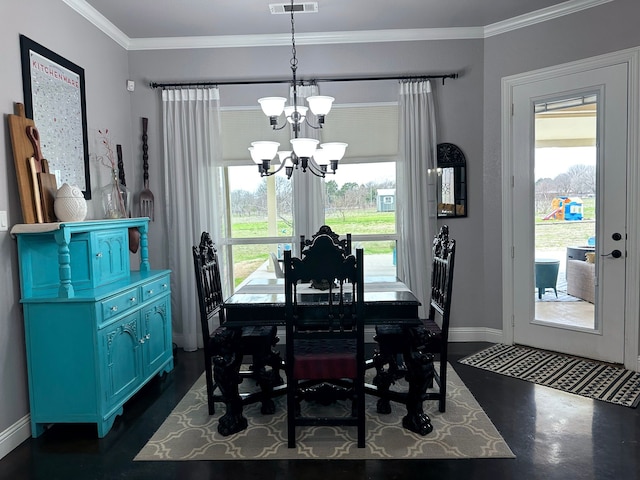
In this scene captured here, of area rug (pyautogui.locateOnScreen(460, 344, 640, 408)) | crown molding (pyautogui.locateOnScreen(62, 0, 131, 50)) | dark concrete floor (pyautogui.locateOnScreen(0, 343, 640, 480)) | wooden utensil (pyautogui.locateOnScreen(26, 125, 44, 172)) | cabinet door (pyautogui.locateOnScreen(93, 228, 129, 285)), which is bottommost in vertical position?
dark concrete floor (pyautogui.locateOnScreen(0, 343, 640, 480))

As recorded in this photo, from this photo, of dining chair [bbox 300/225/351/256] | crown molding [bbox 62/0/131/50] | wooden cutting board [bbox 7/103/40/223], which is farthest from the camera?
crown molding [bbox 62/0/131/50]

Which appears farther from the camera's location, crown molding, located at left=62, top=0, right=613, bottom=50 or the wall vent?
crown molding, located at left=62, top=0, right=613, bottom=50

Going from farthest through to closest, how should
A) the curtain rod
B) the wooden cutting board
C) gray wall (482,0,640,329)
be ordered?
the curtain rod → gray wall (482,0,640,329) → the wooden cutting board

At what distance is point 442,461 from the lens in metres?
2.48

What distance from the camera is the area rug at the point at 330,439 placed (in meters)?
2.56

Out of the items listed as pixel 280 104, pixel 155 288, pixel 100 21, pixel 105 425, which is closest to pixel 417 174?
pixel 280 104

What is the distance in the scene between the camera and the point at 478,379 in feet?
11.8

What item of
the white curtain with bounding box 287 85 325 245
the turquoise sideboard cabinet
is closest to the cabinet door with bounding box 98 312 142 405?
the turquoise sideboard cabinet

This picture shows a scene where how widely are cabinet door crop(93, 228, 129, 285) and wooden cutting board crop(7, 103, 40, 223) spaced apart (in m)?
0.42

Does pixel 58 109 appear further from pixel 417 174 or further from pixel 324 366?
pixel 417 174

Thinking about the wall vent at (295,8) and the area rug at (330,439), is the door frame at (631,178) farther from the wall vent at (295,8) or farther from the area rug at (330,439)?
the wall vent at (295,8)

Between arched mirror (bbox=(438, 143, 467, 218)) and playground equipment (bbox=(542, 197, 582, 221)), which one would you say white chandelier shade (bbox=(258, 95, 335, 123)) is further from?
playground equipment (bbox=(542, 197, 582, 221))

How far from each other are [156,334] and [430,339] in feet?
6.91

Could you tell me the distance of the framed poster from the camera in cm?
296
